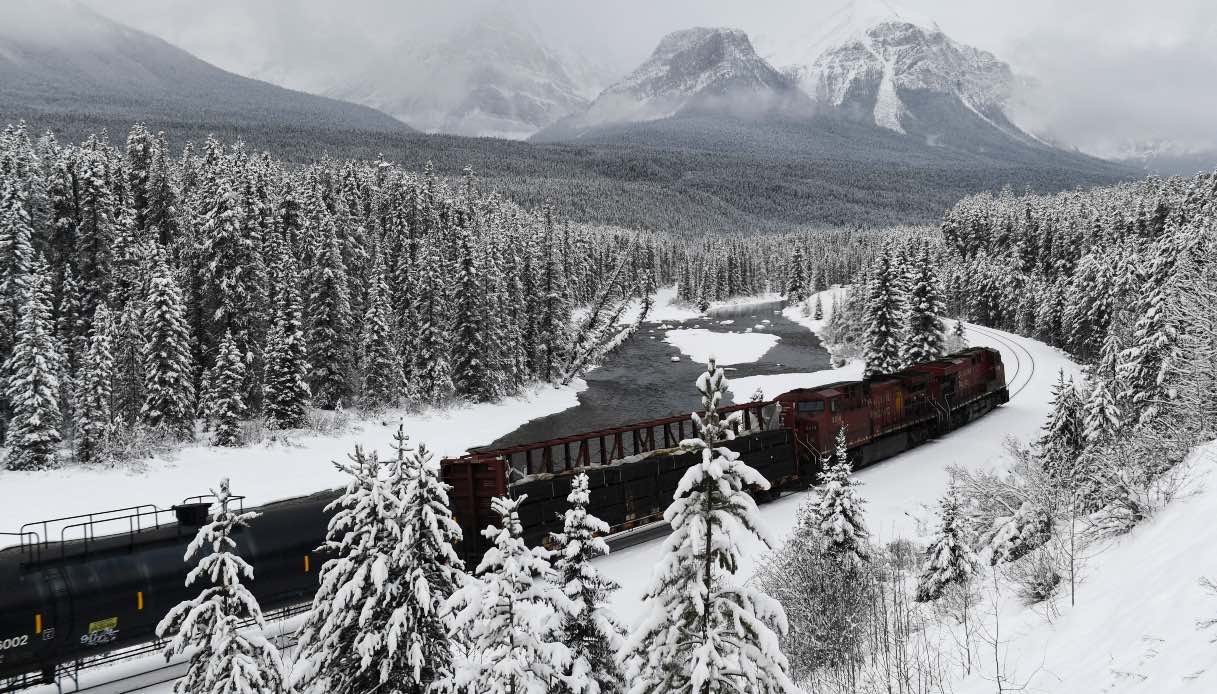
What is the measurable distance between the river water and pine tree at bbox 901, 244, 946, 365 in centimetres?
1172

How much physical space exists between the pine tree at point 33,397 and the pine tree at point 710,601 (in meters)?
40.3

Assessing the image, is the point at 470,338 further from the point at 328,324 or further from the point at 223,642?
the point at 223,642

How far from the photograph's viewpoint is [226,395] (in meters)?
44.4

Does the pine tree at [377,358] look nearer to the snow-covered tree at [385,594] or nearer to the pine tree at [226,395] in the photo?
the pine tree at [226,395]

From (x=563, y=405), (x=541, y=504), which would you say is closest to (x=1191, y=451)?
(x=541, y=504)

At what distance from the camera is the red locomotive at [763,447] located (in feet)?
79.9

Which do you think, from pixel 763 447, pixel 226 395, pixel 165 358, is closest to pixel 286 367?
pixel 226 395

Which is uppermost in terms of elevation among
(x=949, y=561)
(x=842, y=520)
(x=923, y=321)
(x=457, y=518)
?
(x=923, y=321)

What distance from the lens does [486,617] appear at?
8930 millimetres

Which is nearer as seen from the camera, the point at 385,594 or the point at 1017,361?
the point at 385,594

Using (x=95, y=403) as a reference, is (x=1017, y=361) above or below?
below

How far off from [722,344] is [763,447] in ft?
221

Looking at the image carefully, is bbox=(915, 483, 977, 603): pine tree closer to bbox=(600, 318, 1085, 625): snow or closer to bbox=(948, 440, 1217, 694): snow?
bbox=(948, 440, 1217, 694): snow

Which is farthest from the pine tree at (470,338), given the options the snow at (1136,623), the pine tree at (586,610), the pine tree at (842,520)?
the pine tree at (586,610)
